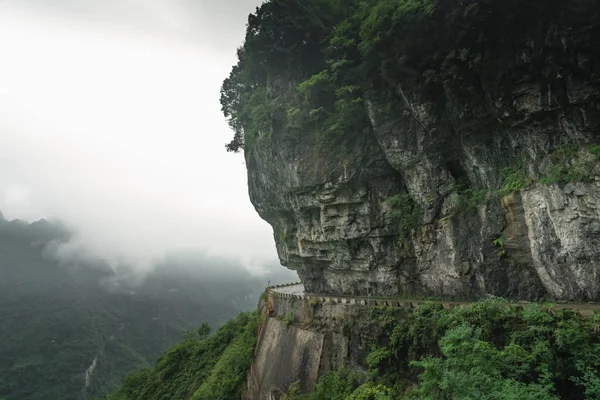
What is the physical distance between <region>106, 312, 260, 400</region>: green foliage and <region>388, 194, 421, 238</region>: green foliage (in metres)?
16.8

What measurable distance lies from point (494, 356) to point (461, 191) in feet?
39.2

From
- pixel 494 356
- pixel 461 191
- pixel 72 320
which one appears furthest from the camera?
pixel 72 320

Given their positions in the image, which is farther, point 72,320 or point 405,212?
point 72,320

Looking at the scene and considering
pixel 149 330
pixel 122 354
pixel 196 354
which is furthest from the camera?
pixel 149 330

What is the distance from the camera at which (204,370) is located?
32.5m

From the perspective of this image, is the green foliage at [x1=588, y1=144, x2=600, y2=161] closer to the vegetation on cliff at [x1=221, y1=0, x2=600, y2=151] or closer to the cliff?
the cliff

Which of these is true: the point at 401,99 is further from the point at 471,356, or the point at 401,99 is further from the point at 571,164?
the point at 471,356

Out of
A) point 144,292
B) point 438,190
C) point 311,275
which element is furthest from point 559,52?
point 144,292

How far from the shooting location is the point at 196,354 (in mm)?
37250

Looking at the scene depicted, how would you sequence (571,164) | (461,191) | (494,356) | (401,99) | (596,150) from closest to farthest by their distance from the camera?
1. (494,356)
2. (596,150)
3. (571,164)
4. (461,191)
5. (401,99)

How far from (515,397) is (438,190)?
1406cm

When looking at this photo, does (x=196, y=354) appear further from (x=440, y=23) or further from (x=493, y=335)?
(x=440, y=23)

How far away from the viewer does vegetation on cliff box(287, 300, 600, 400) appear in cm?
848

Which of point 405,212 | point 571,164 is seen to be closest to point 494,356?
point 571,164
